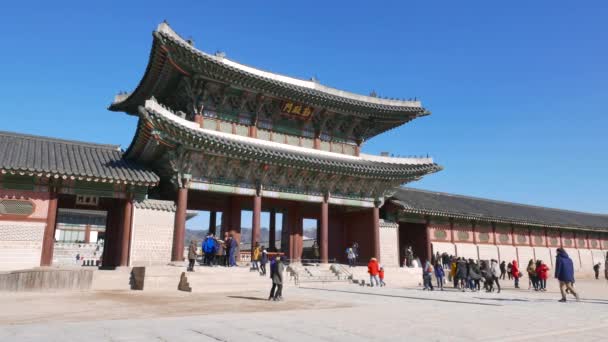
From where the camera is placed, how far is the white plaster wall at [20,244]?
16.2 m

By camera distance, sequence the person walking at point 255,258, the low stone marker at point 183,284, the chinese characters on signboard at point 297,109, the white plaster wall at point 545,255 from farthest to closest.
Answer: the white plaster wall at point 545,255 < the chinese characters on signboard at point 297,109 < the person walking at point 255,258 < the low stone marker at point 183,284

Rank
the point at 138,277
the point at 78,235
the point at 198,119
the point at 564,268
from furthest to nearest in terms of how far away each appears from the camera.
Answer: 1. the point at 78,235
2. the point at 198,119
3. the point at 138,277
4. the point at 564,268

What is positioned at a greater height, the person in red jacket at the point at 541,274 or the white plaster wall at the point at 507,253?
the white plaster wall at the point at 507,253

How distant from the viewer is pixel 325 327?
740 cm

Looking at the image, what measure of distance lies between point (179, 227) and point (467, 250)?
836 inches

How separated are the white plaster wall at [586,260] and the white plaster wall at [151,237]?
35.9 meters

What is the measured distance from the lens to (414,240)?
29.7 m

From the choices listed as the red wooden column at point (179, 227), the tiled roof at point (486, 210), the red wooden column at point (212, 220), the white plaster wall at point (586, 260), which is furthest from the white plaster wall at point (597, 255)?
the red wooden column at point (179, 227)

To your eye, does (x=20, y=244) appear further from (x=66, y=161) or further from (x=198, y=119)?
(x=198, y=119)

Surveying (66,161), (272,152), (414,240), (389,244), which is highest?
(272,152)

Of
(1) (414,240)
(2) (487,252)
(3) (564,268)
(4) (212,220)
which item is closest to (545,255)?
(2) (487,252)

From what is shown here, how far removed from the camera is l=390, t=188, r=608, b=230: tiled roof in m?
28.7

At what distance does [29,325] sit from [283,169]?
49.0 feet

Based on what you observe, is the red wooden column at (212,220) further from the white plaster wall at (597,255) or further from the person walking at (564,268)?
the white plaster wall at (597,255)
